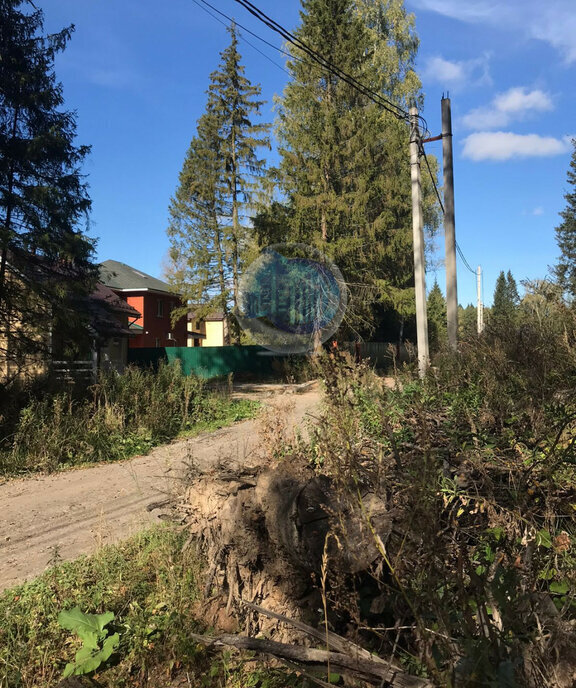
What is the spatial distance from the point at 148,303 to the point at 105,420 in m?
26.4

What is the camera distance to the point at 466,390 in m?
4.11

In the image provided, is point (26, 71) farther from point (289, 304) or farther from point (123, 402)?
point (289, 304)

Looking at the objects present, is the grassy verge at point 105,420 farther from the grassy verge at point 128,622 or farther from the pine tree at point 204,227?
the pine tree at point 204,227

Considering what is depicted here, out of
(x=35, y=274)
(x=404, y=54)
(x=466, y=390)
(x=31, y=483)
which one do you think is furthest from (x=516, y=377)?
(x=404, y=54)

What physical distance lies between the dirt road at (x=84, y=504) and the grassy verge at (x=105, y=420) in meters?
0.46

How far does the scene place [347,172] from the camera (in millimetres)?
A: 22969

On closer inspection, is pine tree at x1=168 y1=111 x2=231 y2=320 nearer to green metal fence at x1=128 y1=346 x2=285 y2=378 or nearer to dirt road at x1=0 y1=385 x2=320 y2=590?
green metal fence at x1=128 y1=346 x2=285 y2=378

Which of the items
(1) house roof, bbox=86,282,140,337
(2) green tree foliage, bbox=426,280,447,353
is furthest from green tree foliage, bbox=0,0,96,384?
(2) green tree foliage, bbox=426,280,447,353

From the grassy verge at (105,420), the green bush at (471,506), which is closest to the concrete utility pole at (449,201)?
the grassy verge at (105,420)

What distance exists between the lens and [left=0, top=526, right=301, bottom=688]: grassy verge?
2352 mm

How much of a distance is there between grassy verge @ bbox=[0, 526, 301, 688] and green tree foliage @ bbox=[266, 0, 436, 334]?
60.7 ft

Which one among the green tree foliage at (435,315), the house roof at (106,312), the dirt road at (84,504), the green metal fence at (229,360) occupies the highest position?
the green tree foliage at (435,315)

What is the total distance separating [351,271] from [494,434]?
19.4 meters

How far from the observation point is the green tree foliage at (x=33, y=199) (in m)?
8.29
